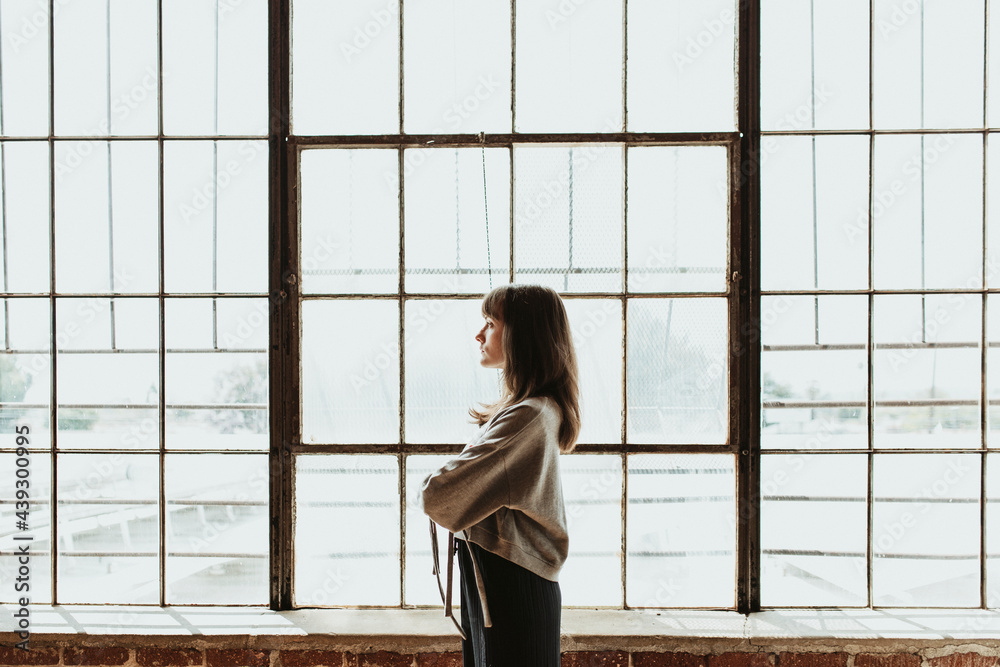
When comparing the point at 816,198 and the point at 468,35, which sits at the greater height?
the point at 468,35

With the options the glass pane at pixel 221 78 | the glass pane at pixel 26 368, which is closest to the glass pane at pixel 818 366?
the glass pane at pixel 221 78

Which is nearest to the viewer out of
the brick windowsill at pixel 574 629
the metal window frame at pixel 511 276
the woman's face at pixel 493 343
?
the woman's face at pixel 493 343

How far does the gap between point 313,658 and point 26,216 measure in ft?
5.45

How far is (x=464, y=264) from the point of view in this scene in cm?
200

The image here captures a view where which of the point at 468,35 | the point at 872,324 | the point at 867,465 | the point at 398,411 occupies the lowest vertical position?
the point at 867,465

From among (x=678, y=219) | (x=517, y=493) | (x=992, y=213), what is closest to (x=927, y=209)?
(x=992, y=213)

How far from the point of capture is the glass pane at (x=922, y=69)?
6.52 feet

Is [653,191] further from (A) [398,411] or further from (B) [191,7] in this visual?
(B) [191,7]

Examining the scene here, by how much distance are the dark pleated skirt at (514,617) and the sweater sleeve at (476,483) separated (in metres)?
0.12

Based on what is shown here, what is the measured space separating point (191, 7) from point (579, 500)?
201 centimetres

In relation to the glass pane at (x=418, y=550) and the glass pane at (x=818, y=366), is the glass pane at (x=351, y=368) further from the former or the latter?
the glass pane at (x=818, y=366)

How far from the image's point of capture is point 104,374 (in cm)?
204

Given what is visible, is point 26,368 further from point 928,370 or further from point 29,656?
point 928,370

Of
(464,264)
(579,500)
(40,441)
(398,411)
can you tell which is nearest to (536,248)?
(464,264)
